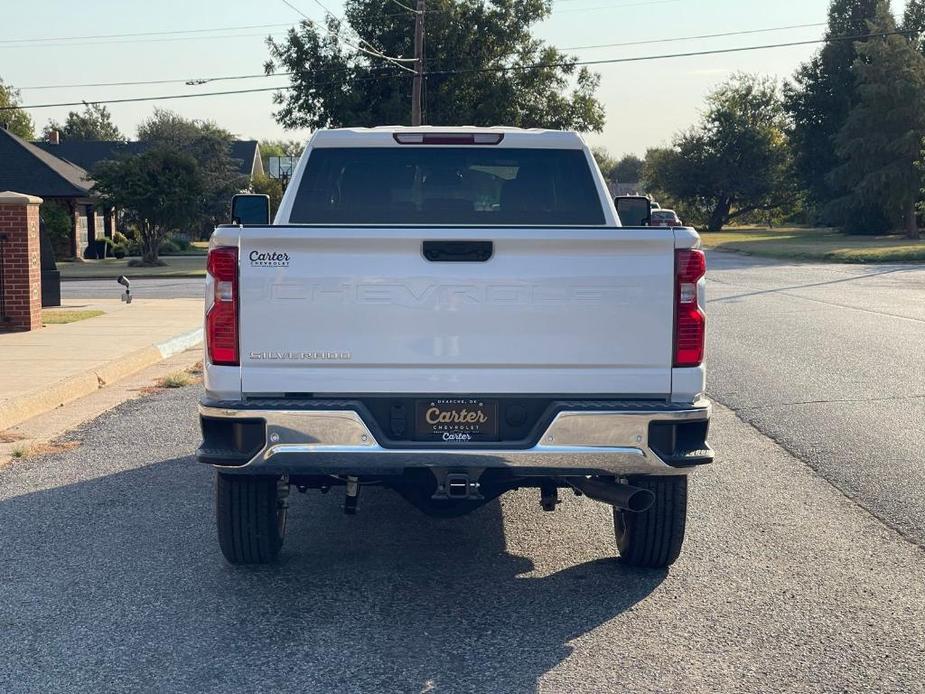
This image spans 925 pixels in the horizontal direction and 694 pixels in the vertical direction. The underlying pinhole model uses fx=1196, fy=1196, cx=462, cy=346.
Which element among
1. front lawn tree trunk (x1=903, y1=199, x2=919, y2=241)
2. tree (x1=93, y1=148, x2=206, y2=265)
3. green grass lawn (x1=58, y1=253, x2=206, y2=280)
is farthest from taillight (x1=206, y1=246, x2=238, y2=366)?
front lawn tree trunk (x1=903, y1=199, x2=919, y2=241)

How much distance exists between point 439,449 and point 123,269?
35.3m

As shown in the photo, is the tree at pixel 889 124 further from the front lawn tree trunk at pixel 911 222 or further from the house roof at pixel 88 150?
the house roof at pixel 88 150

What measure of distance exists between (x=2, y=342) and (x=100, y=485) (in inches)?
312

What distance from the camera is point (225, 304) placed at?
5023 mm

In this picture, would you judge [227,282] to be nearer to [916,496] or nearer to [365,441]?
[365,441]

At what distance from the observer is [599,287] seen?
5027mm

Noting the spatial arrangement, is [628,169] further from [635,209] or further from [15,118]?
[635,209]

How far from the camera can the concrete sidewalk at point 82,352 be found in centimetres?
1081

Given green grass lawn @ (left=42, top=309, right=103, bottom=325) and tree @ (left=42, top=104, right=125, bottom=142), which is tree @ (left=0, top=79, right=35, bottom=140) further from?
green grass lawn @ (left=42, top=309, right=103, bottom=325)

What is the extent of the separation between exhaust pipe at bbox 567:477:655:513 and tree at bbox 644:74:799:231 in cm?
8228

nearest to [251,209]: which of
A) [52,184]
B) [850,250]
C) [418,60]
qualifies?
[418,60]

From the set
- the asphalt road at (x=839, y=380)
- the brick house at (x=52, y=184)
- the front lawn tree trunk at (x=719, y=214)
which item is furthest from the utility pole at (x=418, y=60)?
the front lawn tree trunk at (x=719, y=214)

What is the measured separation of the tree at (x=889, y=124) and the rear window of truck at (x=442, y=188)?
1904 inches

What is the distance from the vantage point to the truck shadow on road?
452cm
